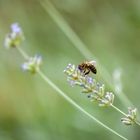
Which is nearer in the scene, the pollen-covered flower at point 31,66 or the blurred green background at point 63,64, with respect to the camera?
the pollen-covered flower at point 31,66

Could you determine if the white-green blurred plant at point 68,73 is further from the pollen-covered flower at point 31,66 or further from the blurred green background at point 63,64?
the blurred green background at point 63,64

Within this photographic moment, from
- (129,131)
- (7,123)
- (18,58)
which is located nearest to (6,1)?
(18,58)

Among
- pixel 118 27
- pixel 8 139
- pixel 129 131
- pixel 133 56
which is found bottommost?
pixel 8 139

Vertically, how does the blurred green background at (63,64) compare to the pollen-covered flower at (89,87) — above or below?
above

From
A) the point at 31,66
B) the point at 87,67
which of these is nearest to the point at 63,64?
the point at 87,67

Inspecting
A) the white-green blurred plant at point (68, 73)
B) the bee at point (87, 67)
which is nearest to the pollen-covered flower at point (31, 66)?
the white-green blurred plant at point (68, 73)

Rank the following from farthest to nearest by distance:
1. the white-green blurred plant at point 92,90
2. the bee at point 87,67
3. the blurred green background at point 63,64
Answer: the blurred green background at point 63,64 → the bee at point 87,67 → the white-green blurred plant at point 92,90

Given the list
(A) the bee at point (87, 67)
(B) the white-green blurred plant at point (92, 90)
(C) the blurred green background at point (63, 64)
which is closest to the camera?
(B) the white-green blurred plant at point (92, 90)

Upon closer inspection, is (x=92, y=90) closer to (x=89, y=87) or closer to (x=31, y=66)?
(x=89, y=87)

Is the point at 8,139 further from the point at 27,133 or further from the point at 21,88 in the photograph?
the point at 21,88
